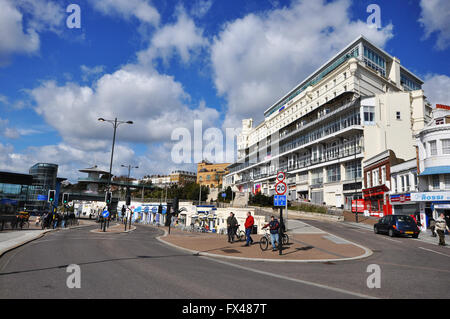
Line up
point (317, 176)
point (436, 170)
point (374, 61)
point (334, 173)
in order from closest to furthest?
point (436, 170) → point (334, 173) → point (317, 176) → point (374, 61)

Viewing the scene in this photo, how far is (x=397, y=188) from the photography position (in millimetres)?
34406

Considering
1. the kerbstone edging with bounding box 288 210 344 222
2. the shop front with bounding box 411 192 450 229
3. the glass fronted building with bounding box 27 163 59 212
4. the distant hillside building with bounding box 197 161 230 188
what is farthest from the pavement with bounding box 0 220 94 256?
the distant hillside building with bounding box 197 161 230 188

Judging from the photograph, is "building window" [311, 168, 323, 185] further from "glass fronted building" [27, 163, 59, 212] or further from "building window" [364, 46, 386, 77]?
"glass fronted building" [27, 163, 59, 212]

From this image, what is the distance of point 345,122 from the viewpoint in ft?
163

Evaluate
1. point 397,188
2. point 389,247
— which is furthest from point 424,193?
point 389,247

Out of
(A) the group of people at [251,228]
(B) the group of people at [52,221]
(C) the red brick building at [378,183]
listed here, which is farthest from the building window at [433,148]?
(B) the group of people at [52,221]

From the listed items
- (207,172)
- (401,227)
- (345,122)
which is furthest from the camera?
(207,172)

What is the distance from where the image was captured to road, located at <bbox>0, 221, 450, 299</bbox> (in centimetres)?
646

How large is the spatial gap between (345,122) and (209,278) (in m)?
46.7

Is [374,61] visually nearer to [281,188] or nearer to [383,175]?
[383,175]

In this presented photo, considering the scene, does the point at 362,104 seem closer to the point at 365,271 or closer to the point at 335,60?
the point at 335,60

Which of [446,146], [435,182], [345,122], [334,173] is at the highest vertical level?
[345,122]

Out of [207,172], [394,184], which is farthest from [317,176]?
[207,172]

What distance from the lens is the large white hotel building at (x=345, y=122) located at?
4653 centimetres
